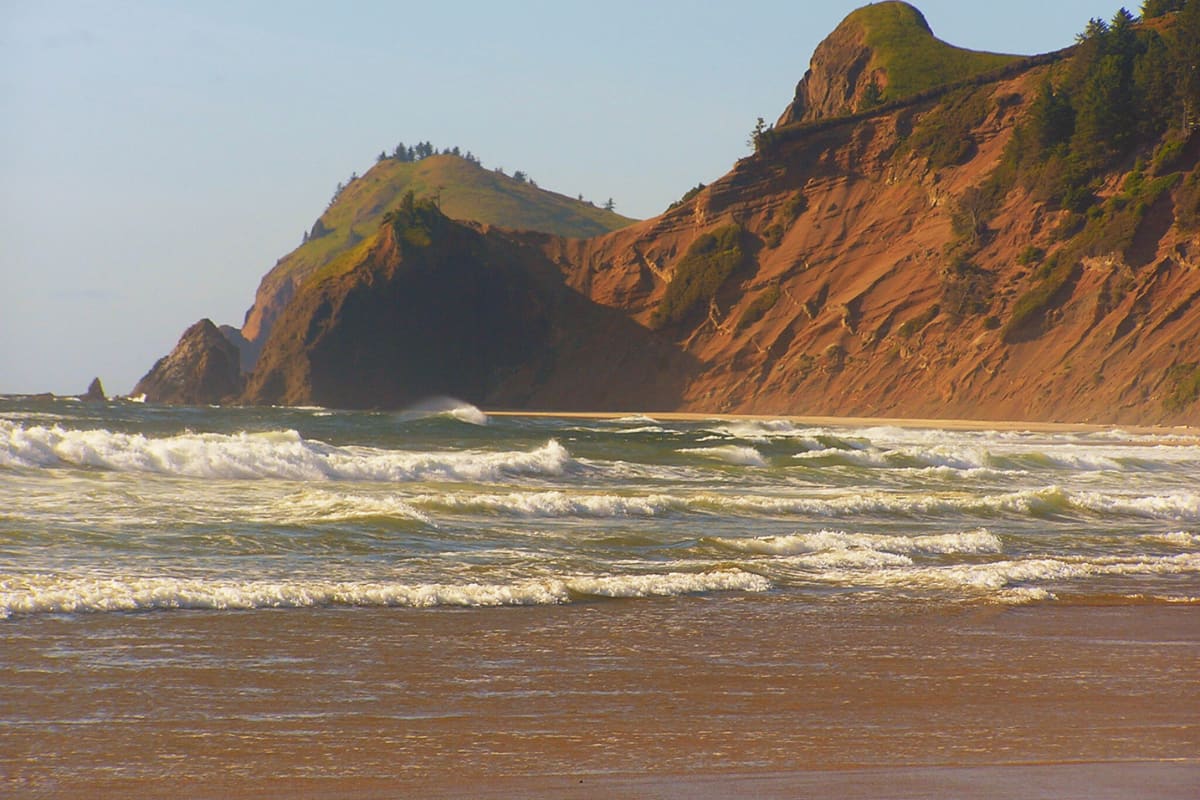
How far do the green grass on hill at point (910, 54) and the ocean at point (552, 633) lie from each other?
6599 centimetres

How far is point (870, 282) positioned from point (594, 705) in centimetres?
6295

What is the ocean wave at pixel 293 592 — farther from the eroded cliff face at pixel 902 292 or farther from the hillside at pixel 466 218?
the hillside at pixel 466 218

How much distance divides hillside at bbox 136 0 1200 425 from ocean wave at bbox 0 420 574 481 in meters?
36.3

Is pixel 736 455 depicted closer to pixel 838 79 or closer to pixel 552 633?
pixel 552 633

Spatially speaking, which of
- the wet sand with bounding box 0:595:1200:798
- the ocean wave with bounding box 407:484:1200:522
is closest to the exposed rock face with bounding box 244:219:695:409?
the ocean wave with bounding box 407:484:1200:522

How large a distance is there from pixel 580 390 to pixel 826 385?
17.6m

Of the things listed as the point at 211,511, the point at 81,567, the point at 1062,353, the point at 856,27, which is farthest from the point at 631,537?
the point at 856,27

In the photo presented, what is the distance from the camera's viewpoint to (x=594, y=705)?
6660 mm

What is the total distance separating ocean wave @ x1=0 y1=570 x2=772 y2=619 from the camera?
887 cm

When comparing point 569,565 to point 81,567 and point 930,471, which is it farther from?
point 930,471

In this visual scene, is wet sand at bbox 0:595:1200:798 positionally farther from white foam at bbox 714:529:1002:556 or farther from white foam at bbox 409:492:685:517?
white foam at bbox 409:492:685:517

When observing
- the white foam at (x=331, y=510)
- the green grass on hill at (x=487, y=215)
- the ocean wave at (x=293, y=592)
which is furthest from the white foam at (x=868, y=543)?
the green grass on hill at (x=487, y=215)

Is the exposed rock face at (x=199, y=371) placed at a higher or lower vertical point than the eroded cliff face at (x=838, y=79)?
lower

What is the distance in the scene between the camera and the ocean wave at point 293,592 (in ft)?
29.1
